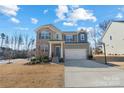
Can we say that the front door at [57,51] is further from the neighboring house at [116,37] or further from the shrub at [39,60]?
the neighboring house at [116,37]

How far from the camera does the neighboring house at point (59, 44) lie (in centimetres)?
1292

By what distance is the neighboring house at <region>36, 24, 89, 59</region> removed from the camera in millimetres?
12922

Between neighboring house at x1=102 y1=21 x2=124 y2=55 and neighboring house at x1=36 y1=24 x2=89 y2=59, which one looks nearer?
neighboring house at x1=102 y1=21 x2=124 y2=55

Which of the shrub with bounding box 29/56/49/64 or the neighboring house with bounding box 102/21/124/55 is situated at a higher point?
the neighboring house with bounding box 102/21/124/55

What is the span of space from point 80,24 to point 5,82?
517 centimetres

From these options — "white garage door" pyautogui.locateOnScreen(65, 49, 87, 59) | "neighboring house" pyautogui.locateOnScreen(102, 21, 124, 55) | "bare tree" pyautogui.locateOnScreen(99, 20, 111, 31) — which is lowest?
"white garage door" pyautogui.locateOnScreen(65, 49, 87, 59)

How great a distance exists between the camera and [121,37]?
9914 millimetres

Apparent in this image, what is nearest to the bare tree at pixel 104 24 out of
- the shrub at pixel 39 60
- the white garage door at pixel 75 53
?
the shrub at pixel 39 60

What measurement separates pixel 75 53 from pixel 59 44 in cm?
179

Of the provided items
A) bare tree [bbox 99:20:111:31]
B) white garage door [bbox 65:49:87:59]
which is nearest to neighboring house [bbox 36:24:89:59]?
white garage door [bbox 65:49:87:59]

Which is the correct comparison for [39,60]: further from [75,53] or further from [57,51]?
[75,53]

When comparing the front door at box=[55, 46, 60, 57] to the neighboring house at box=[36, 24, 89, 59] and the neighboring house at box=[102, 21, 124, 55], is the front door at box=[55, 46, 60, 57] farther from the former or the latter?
the neighboring house at box=[102, 21, 124, 55]

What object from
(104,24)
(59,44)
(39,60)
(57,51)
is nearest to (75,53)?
(59,44)
